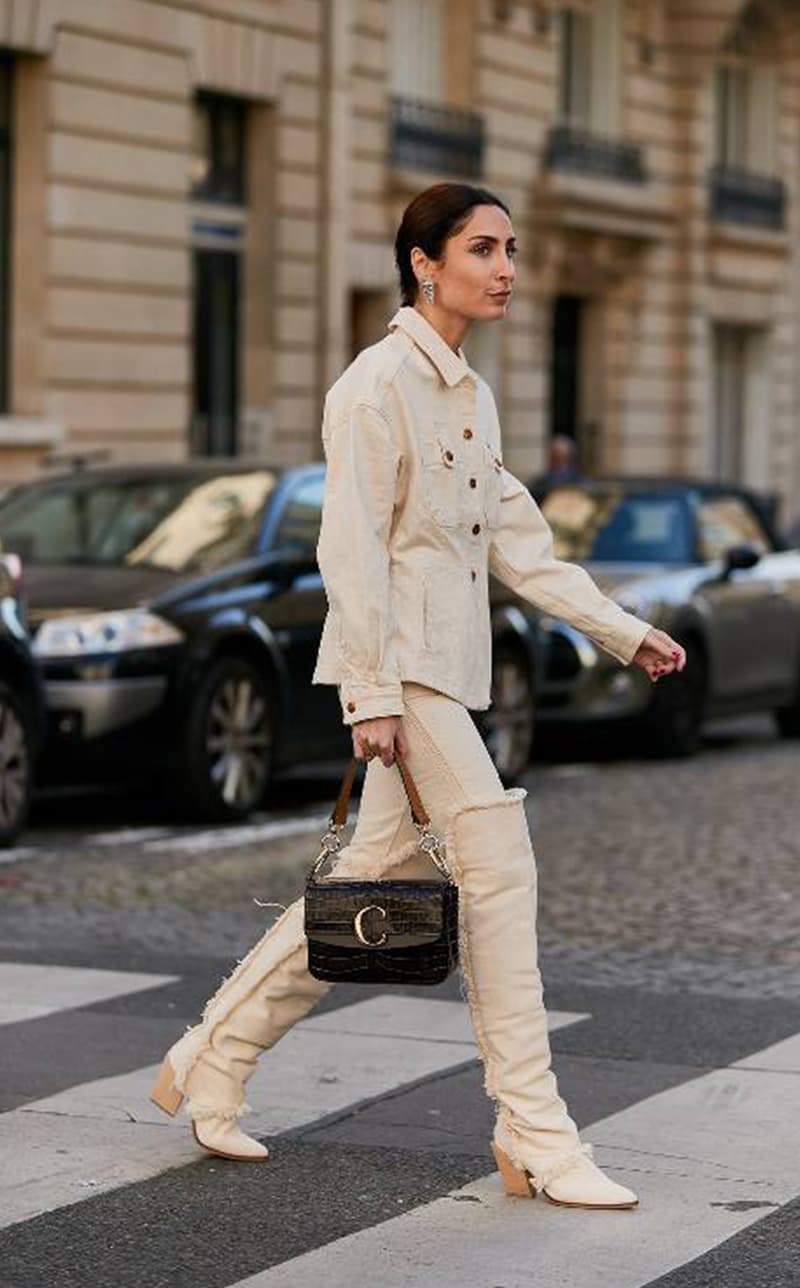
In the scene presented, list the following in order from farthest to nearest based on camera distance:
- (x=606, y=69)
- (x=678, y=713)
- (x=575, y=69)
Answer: (x=606, y=69) → (x=575, y=69) → (x=678, y=713)

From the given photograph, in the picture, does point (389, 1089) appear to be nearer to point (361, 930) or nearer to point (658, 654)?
point (361, 930)

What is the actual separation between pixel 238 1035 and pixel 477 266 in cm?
160

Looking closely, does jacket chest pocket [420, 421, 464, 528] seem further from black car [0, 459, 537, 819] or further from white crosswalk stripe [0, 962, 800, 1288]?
black car [0, 459, 537, 819]

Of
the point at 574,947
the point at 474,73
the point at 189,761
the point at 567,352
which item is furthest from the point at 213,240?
the point at 574,947

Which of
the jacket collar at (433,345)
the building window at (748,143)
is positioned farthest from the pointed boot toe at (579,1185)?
the building window at (748,143)

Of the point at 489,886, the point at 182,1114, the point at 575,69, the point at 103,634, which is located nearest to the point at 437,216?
the point at 489,886

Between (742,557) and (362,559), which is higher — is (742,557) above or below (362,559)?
below

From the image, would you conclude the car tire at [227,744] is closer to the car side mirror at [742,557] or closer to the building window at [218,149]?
the car side mirror at [742,557]

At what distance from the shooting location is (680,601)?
677 inches

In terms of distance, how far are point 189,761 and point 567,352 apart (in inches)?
825

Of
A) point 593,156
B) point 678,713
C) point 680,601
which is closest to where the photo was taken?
point 680,601

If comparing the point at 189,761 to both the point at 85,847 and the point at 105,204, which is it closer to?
the point at 85,847

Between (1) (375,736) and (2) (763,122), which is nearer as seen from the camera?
(1) (375,736)

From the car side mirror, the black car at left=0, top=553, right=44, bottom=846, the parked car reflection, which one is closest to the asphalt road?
the black car at left=0, top=553, right=44, bottom=846
